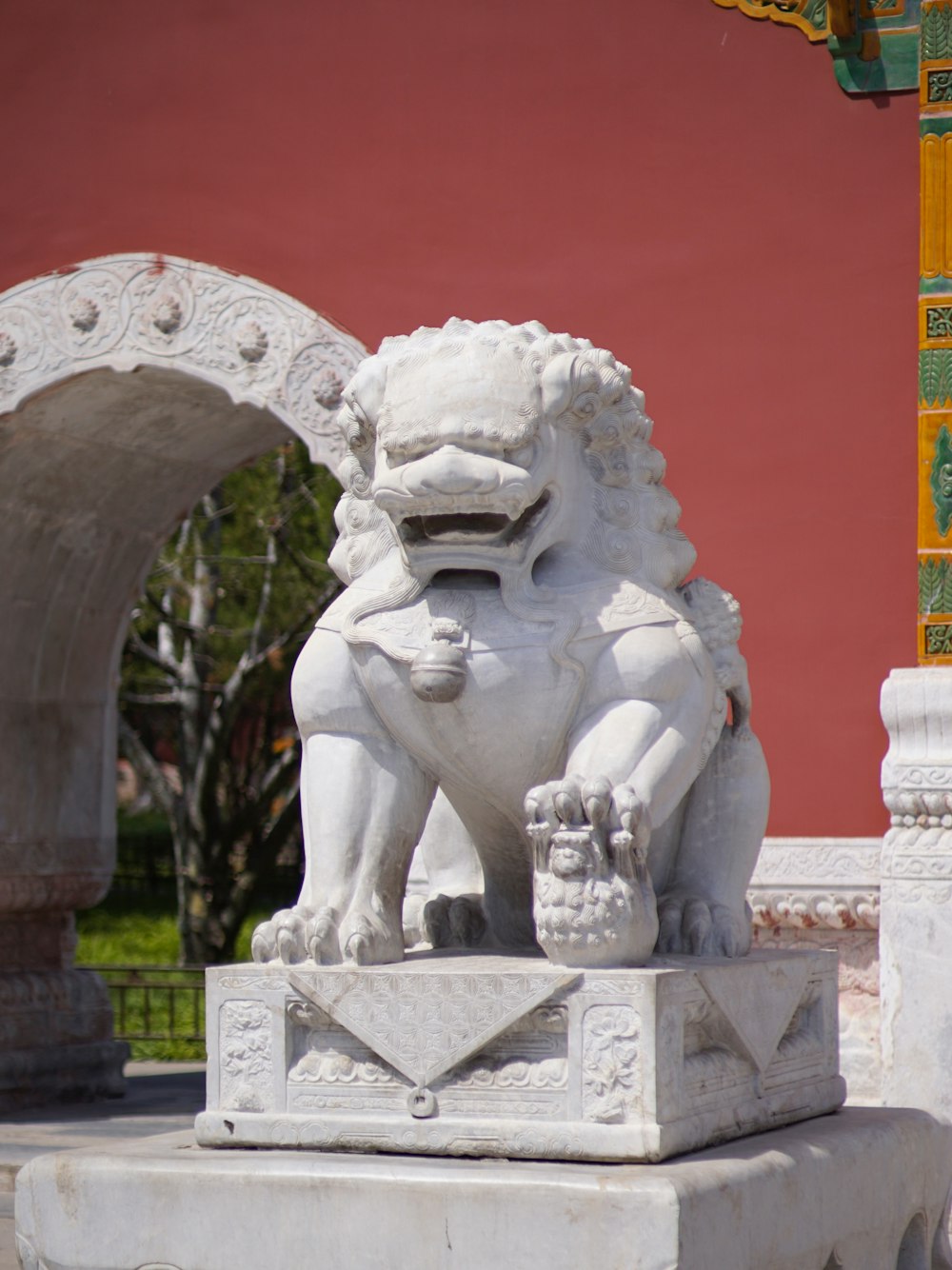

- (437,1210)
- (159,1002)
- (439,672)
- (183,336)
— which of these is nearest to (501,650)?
(439,672)

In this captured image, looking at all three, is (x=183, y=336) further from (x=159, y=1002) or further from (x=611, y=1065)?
(x=159, y=1002)

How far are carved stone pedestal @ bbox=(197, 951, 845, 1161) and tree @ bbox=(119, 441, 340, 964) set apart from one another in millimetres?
10163

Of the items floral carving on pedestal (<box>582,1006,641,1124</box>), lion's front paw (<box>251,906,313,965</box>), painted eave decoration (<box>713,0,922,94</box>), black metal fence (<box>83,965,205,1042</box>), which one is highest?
painted eave decoration (<box>713,0,922,94</box>)

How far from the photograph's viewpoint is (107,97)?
636cm

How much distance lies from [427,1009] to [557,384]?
3.21 feet

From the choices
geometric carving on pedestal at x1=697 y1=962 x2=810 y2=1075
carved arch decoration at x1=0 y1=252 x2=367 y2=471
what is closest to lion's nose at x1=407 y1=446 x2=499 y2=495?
geometric carving on pedestal at x1=697 y1=962 x2=810 y2=1075

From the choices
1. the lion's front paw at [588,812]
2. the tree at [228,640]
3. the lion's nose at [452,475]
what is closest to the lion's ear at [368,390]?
the lion's nose at [452,475]

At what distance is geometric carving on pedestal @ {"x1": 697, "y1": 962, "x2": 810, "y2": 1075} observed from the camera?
125 inches

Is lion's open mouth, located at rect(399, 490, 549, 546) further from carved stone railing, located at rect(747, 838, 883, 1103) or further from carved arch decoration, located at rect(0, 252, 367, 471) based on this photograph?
carved arch decoration, located at rect(0, 252, 367, 471)

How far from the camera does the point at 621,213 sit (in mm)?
5836

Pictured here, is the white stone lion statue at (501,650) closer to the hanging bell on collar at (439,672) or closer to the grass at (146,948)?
the hanging bell on collar at (439,672)

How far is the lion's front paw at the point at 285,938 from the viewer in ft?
10.4

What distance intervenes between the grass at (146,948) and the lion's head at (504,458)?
6.39 metres

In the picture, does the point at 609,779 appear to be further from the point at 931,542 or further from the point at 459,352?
the point at 931,542
